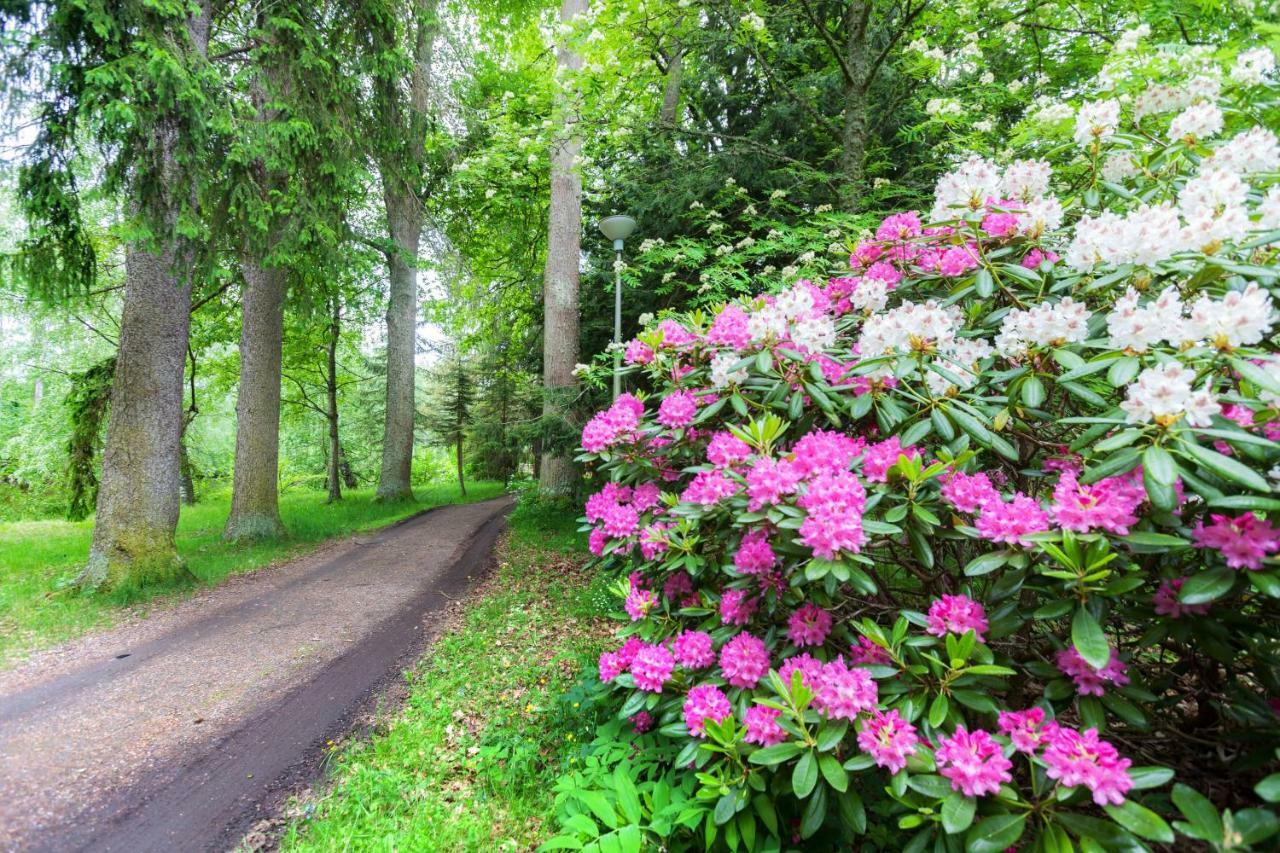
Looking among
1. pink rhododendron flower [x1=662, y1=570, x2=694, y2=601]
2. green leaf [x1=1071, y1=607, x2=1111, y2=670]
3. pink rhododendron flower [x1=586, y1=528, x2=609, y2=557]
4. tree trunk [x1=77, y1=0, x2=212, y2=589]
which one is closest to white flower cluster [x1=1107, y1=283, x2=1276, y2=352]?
green leaf [x1=1071, y1=607, x2=1111, y2=670]

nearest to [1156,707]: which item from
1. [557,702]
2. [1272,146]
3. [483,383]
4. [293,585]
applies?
[1272,146]

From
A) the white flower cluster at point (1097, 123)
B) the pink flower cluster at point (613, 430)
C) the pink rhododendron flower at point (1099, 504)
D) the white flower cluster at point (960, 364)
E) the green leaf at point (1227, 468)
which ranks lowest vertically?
the pink rhododendron flower at point (1099, 504)

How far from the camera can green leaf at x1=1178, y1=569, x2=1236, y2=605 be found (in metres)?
1.20

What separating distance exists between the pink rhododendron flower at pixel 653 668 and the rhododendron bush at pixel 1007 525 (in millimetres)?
14

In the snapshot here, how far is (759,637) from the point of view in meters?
2.03

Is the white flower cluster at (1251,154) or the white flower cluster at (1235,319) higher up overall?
the white flower cluster at (1251,154)

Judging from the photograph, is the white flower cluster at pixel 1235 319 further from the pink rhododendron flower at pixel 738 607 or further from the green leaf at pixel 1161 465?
the pink rhododendron flower at pixel 738 607

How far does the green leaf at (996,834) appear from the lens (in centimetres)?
125

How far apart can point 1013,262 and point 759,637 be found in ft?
5.54

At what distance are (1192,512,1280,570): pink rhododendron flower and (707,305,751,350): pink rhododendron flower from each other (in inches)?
54.9

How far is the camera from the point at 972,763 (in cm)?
131

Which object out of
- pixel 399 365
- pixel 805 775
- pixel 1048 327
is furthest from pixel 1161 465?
pixel 399 365

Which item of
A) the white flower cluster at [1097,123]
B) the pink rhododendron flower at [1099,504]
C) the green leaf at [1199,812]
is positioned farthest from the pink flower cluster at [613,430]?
the white flower cluster at [1097,123]

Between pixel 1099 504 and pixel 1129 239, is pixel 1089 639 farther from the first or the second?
pixel 1129 239
